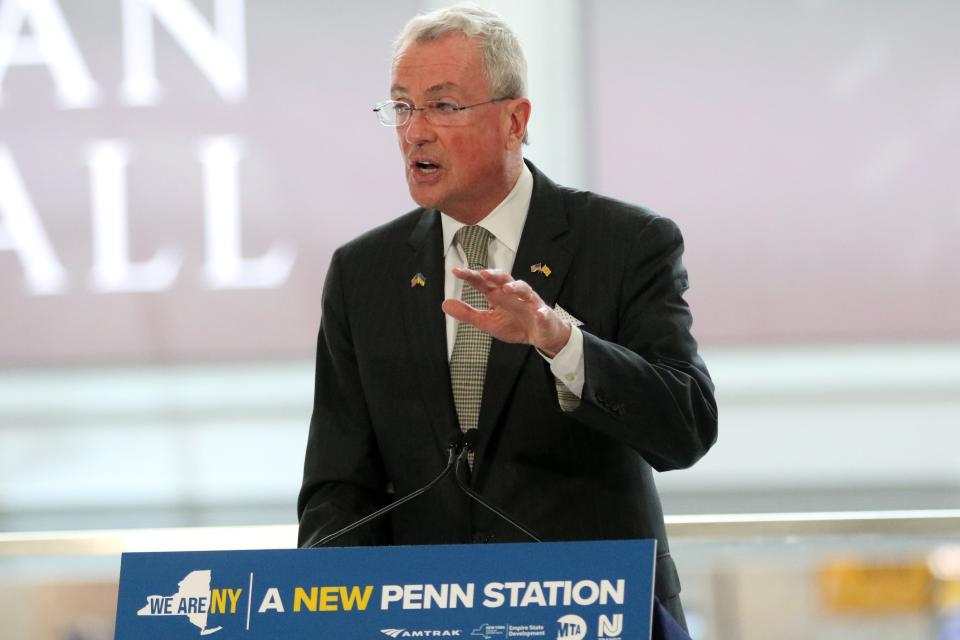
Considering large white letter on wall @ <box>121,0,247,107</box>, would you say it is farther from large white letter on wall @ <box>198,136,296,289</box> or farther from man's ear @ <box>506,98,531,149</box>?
man's ear @ <box>506,98,531,149</box>

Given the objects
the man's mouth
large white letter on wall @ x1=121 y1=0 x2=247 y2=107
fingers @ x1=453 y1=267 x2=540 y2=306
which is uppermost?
large white letter on wall @ x1=121 y1=0 x2=247 y2=107

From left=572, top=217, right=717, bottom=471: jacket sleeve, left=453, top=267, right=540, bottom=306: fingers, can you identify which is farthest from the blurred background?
left=453, top=267, right=540, bottom=306: fingers

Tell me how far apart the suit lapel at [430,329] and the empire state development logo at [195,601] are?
57 cm

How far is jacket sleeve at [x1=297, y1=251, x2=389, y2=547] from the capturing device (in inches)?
75.2

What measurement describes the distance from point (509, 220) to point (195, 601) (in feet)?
3.11

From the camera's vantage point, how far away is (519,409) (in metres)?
1.91

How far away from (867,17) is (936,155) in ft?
1.45

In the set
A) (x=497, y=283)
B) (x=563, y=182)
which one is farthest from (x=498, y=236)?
(x=563, y=182)

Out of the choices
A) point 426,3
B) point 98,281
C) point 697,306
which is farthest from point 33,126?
point 697,306

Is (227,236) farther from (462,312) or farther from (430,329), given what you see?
(462,312)

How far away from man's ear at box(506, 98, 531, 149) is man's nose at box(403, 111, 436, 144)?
0.55 feet

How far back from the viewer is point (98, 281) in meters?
3.46

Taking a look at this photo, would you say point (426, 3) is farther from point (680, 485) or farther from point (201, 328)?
point (680, 485)

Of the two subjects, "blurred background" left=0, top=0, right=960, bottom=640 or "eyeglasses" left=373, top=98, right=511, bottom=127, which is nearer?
"eyeglasses" left=373, top=98, right=511, bottom=127
